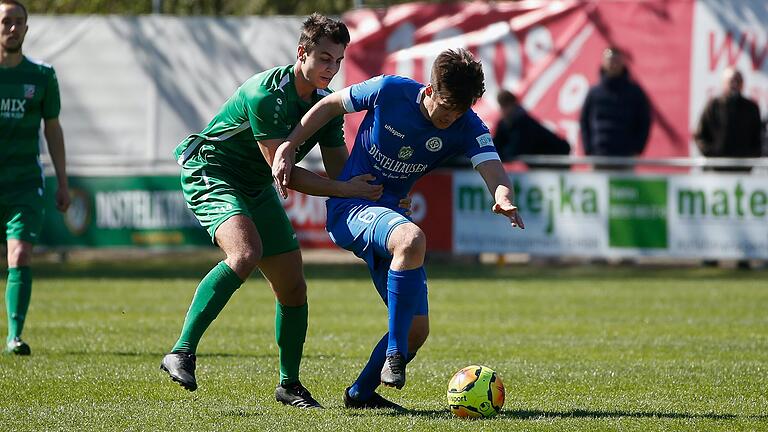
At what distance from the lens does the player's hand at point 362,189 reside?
7.00 m

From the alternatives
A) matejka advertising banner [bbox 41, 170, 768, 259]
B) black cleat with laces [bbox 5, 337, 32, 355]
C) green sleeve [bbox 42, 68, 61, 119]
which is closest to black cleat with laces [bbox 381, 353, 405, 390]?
black cleat with laces [bbox 5, 337, 32, 355]

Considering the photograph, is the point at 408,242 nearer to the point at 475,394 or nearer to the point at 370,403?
the point at 475,394

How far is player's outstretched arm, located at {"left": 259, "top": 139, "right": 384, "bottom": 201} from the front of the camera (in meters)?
7.00

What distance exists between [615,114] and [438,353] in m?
8.26

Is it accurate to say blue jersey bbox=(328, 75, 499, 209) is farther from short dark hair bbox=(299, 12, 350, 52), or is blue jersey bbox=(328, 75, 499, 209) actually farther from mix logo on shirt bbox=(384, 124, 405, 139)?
short dark hair bbox=(299, 12, 350, 52)

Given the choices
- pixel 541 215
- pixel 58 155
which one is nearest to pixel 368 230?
pixel 58 155

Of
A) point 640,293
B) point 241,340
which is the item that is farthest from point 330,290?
point 241,340

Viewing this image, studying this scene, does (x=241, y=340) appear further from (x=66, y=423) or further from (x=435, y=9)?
(x=435, y=9)

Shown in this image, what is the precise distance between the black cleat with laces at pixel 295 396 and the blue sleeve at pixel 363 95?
5.31 ft

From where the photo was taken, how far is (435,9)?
19594 mm

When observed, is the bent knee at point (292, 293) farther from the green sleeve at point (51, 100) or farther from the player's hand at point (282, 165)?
the green sleeve at point (51, 100)

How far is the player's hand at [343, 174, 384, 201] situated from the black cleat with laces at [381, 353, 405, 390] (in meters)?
0.90

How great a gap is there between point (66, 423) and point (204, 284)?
98cm

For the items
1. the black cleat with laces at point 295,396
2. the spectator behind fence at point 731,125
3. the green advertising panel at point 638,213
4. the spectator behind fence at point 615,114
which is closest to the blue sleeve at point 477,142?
the black cleat with laces at point 295,396
